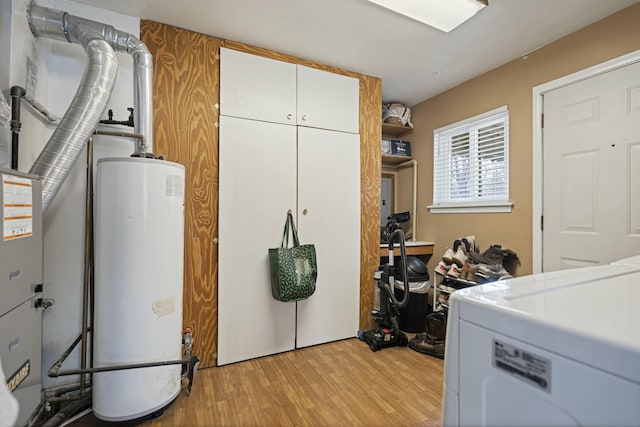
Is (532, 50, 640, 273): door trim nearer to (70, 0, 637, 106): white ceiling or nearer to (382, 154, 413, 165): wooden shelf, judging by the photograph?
(70, 0, 637, 106): white ceiling

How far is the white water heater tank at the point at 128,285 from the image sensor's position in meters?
1.45

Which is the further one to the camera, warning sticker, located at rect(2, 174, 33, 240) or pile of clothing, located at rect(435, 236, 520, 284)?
pile of clothing, located at rect(435, 236, 520, 284)

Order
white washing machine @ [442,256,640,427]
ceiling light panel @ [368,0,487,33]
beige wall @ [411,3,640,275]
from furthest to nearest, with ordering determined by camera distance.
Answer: beige wall @ [411,3,640,275] < ceiling light panel @ [368,0,487,33] < white washing machine @ [442,256,640,427]

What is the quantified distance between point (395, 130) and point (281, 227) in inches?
81.9

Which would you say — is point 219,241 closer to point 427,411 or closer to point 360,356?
point 360,356

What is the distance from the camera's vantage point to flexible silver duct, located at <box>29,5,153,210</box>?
142 centimetres

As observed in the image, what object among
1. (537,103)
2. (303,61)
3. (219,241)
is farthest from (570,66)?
(219,241)

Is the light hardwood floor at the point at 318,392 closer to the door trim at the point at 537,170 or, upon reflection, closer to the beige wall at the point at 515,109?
the door trim at the point at 537,170

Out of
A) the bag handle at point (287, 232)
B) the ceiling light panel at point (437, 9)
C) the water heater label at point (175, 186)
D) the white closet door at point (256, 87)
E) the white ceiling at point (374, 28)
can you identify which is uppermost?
the white ceiling at point (374, 28)

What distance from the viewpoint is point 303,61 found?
7.95ft

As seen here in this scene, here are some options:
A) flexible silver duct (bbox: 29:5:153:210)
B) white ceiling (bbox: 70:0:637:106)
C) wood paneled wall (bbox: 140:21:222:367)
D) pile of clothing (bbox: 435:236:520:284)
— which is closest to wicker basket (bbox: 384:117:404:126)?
white ceiling (bbox: 70:0:637:106)

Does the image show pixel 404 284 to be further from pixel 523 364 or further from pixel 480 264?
pixel 523 364

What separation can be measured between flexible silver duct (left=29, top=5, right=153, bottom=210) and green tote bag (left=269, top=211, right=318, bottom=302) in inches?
44.6

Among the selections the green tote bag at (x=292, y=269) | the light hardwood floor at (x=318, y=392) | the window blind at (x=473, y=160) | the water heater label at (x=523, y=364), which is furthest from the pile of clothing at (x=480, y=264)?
the water heater label at (x=523, y=364)
